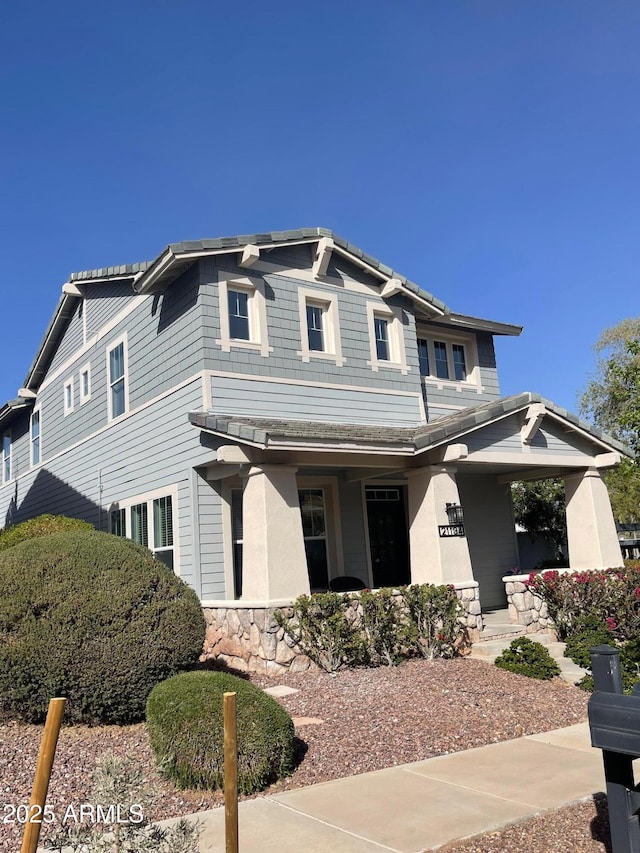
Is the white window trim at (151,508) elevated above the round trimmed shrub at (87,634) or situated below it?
above

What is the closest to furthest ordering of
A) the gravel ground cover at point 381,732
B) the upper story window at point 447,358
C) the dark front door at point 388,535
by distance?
1. the gravel ground cover at point 381,732
2. the dark front door at point 388,535
3. the upper story window at point 447,358

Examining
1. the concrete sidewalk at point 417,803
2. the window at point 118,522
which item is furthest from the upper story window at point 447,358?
the concrete sidewalk at point 417,803

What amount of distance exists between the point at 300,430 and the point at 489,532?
24.3 ft

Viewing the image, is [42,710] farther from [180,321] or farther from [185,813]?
[180,321]

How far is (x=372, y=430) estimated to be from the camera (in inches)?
498

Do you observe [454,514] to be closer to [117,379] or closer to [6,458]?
[117,379]

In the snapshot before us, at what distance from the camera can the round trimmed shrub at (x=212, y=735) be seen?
551 centimetres

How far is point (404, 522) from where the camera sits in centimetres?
1534

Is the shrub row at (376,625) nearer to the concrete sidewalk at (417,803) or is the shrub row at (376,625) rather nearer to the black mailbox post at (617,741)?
the concrete sidewalk at (417,803)

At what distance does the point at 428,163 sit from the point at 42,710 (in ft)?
42.4

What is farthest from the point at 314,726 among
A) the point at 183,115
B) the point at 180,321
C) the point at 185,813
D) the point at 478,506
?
the point at 183,115

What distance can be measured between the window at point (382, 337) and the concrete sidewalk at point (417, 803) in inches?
365

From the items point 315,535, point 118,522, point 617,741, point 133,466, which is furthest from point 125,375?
point 617,741

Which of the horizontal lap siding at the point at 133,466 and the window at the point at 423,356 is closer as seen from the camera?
the horizontal lap siding at the point at 133,466
